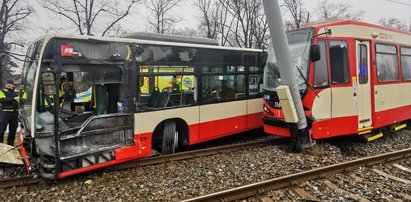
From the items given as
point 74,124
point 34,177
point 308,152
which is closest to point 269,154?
point 308,152

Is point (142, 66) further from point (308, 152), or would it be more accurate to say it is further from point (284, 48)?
point (308, 152)

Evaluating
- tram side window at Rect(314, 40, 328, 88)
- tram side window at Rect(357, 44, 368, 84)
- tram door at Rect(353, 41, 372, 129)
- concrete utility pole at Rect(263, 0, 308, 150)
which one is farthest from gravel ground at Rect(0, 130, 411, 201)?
tram side window at Rect(357, 44, 368, 84)

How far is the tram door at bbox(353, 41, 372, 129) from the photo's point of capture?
27.6 feet

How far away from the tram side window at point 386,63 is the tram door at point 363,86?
650 millimetres

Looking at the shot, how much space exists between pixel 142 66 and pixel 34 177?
2.96 meters

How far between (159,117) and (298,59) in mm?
3578

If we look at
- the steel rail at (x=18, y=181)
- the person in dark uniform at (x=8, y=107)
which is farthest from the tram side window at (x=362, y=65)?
the person in dark uniform at (x=8, y=107)

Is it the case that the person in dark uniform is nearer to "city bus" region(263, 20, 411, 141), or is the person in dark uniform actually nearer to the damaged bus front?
the damaged bus front

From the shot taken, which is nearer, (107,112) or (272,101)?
(107,112)

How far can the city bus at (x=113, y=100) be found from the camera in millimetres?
5766

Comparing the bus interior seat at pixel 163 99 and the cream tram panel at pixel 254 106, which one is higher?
the bus interior seat at pixel 163 99

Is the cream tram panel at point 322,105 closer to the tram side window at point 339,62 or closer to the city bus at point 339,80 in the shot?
the city bus at point 339,80

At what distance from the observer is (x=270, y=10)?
716 centimetres

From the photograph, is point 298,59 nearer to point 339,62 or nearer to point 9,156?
point 339,62
